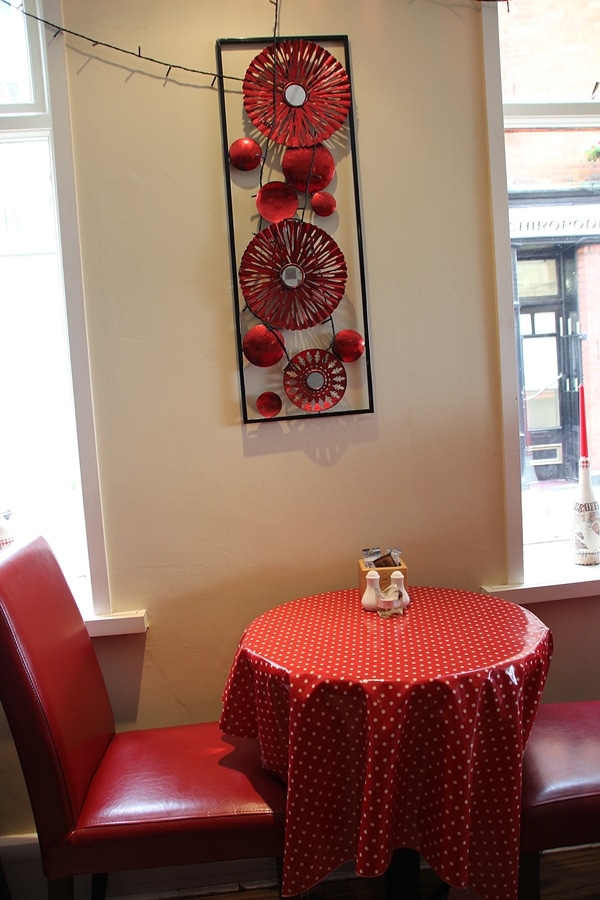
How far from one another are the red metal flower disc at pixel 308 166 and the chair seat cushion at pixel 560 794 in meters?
A: 1.52

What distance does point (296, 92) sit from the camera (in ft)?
5.52

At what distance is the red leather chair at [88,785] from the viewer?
1.21 meters

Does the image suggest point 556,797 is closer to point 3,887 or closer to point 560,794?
point 560,794

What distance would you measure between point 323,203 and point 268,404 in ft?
1.87

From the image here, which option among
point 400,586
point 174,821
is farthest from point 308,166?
point 174,821

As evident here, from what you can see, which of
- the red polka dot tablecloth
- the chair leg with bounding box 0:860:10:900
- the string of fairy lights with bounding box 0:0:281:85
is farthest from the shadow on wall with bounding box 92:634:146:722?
the string of fairy lights with bounding box 0:0:281:85

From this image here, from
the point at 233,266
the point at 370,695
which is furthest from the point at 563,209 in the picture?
the point at 370,695

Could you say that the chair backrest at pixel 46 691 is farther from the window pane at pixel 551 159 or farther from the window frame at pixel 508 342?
the window pane at pixel 551 159

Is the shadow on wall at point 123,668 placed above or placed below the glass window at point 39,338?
below

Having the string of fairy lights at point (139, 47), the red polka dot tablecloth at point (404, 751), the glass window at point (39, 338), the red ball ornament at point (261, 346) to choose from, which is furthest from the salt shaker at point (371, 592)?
the string of fairy lights at point (139, 47)

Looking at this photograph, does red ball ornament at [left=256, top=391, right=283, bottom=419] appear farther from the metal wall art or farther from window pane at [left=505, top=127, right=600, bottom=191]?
window pane at [left=505, top=127, right=600, bottom=191]

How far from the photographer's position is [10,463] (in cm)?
193

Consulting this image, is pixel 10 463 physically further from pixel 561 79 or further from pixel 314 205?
pixel 561 79

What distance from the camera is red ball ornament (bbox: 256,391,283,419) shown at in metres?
1.75
